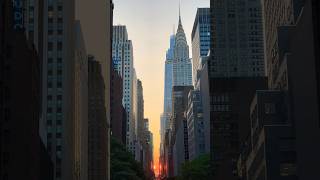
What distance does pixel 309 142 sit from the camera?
208 feet

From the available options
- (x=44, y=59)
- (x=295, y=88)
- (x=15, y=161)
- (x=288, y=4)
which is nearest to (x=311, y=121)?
(x=295, y=88)


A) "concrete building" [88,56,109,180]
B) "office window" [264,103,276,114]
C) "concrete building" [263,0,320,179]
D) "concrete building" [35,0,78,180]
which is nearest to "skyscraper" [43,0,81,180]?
"concrete building" [35,0,78,180]

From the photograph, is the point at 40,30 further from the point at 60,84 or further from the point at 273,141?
the point at 273,141

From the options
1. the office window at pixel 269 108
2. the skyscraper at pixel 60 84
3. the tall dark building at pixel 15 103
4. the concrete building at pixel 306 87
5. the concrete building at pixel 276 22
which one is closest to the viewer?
the concrete building at pixel 306 87

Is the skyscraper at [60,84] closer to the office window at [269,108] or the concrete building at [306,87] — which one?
the office window at [269,108]

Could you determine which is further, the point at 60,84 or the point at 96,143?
the point at 96,143

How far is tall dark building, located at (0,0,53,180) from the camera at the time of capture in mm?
59166

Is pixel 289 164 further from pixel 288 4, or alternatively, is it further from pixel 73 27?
pixel 73 27

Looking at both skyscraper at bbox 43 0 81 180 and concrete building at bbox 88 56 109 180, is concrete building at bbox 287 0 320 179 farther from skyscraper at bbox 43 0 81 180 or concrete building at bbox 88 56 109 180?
concrete building at bbox 88 56 109 180

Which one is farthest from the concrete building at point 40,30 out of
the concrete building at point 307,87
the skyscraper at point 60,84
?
the concrete building at point 307,87

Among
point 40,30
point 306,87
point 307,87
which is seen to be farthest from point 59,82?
point 307,87

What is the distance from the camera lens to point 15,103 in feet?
223

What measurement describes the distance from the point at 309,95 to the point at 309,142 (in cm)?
461

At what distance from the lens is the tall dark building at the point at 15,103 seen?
59166 millimetres
